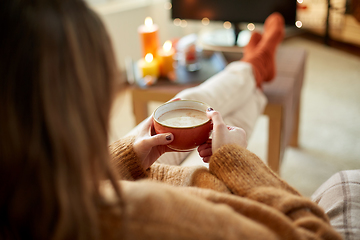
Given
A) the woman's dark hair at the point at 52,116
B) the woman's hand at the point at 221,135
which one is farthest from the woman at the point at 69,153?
the woman's hand at the point at 221,135

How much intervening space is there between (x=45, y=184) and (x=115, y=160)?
330mm

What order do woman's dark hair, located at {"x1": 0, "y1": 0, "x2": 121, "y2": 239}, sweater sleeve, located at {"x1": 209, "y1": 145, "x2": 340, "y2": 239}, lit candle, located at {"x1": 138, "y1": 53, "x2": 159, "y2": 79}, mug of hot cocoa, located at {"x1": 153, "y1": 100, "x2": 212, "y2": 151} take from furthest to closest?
lit candle, located at {"x1": 138, "y1": 53, "x2": 159, "y2": 79} → mug of hot cocoa, located at {"x1": 153, "y1": 100, "x2": 212, "y2": 151} → sweater sleeve, located at {"x1": 209, "y1": 145, "x2": 340, "y2": 239} → woman's dark hair, located at {"x1": 0, "y1": 0, "x2": 121, "y2": 239}

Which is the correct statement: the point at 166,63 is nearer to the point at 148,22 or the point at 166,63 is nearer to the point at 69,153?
the point at 148,22

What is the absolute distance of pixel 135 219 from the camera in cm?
39

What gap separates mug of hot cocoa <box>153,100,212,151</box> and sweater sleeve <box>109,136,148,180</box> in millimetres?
78

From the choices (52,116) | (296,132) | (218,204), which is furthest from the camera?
(296,132)

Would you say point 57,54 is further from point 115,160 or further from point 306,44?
point 306,44

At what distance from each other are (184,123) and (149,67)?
2.28 feet

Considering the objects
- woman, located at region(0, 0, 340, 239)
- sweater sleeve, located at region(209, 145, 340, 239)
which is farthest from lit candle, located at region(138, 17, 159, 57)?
woman, located at region(0, 0, 340, 239)

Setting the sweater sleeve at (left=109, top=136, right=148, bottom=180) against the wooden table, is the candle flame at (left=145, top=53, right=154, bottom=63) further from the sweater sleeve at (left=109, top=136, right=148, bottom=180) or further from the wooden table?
the sweater sleeve at (left=109, top=136, right=148, bottom=180)

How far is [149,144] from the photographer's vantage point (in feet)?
2.14

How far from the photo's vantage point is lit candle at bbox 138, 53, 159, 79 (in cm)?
130

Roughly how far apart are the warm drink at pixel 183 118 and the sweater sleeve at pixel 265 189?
0.27 feet

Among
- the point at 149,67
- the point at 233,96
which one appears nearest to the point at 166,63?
the point at 149,67
